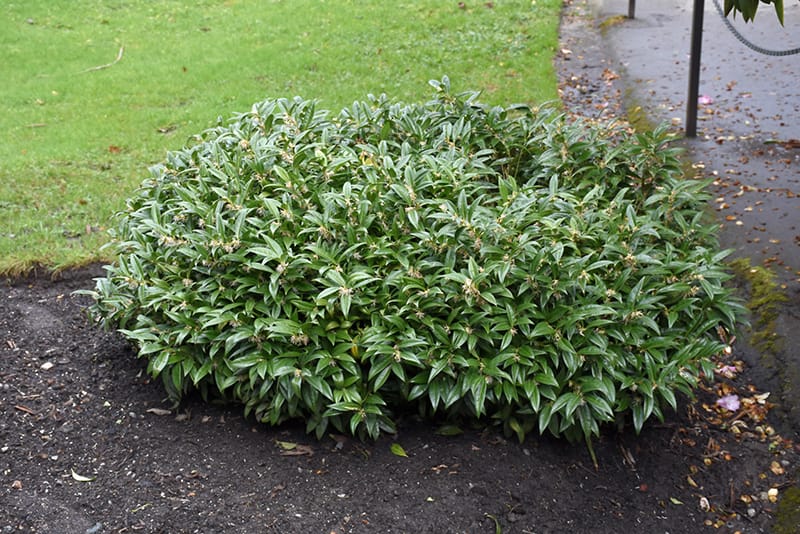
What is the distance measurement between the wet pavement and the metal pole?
13 cm

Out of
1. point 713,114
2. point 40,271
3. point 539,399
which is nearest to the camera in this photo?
point 539,399

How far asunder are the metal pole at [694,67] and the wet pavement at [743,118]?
5.1 inches

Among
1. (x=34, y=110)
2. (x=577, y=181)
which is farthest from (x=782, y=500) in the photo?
(x=34, y=110)

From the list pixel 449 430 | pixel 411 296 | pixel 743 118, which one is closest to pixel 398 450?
pixel 449 430

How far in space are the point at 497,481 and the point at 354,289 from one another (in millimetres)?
915

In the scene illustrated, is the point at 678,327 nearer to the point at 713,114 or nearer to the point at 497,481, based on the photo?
the point at 497,481

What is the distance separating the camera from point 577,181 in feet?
14.3

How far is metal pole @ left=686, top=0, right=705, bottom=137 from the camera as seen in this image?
5.92 meters

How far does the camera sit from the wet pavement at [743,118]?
4.21 meters

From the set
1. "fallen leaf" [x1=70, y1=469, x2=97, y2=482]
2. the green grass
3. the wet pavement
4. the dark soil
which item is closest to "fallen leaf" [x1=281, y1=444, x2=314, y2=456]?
the dark soil

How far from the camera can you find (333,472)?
3.25 m

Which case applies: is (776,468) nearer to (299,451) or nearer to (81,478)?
(299,451)

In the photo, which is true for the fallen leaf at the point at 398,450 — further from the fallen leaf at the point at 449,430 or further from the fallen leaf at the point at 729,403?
the fallen leaf at the point at 729,403

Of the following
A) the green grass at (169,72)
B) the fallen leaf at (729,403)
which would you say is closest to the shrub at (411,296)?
the fallen leaf at (729,403)
